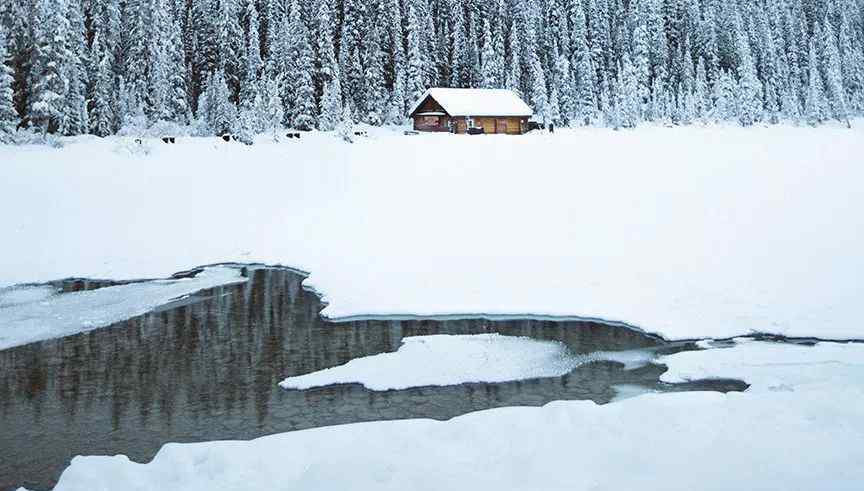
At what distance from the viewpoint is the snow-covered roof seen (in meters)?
67.1

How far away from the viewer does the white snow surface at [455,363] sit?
1315 cm

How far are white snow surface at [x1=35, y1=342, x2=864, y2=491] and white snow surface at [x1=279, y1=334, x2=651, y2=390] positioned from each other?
111 inches

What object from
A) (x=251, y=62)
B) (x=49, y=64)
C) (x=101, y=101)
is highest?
(x=251, y=62)

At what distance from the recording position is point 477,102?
6894 cm

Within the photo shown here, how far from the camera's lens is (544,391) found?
40.6ft

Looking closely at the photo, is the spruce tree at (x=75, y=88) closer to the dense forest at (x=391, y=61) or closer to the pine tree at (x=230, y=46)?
the dense forest at (x=391, y=61)

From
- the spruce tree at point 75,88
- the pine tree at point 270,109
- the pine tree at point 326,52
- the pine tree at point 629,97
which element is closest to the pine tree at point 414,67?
the pine tree at point 326,52

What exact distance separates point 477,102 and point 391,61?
60.5 feet

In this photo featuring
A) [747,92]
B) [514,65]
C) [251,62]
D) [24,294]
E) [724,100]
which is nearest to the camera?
[24,294]

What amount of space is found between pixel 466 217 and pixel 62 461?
867 inches

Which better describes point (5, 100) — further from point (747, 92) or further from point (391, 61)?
point (747, 92)

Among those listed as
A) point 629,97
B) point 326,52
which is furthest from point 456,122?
point 629,97

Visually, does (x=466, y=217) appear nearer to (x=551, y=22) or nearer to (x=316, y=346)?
(x=316, y=346)

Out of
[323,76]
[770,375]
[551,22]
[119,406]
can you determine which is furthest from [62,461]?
[551,22]
